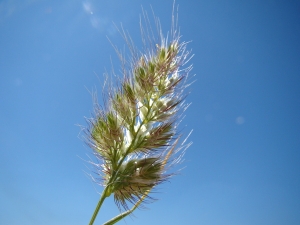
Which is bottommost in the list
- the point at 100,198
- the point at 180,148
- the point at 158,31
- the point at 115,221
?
the point at 115,221

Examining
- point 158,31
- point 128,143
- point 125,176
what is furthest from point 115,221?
point 158,31

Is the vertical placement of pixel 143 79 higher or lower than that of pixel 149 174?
higher

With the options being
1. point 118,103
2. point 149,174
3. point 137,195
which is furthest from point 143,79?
point 137,195

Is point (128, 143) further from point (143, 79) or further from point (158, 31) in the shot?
point (158, 31)

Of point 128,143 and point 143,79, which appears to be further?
point 143,79

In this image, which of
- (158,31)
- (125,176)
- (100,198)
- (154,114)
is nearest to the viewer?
(100,198)

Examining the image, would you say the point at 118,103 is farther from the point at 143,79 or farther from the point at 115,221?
the point at 115,221

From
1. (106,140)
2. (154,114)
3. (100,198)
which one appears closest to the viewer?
(100,198)

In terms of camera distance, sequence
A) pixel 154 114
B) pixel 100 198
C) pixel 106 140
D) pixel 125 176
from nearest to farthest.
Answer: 1. pixel 100 198
2. pixel 125 176
3. pixel 106 140
4. pixel 154 114

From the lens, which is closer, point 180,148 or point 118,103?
point 118,103
